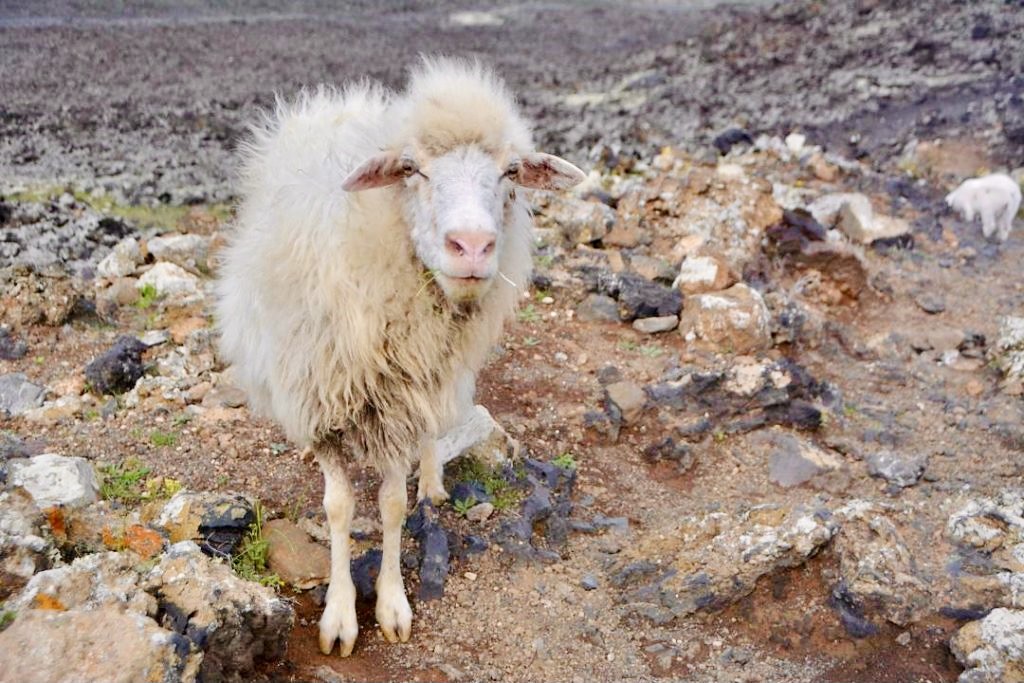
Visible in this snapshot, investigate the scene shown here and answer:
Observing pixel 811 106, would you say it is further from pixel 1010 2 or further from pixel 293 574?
pixel 293 574

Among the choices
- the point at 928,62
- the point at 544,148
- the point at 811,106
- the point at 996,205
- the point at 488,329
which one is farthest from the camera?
the point at 928,62

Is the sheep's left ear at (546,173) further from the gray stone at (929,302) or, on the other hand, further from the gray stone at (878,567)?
the gray stone at (929,302)

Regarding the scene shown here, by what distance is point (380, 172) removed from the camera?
3.20 meters

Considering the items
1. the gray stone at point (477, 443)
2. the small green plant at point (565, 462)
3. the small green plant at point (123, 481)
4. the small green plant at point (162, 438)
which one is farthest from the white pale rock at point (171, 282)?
the small green plant at point (565, 462)

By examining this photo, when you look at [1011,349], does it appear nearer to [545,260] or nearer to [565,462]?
[545,260]

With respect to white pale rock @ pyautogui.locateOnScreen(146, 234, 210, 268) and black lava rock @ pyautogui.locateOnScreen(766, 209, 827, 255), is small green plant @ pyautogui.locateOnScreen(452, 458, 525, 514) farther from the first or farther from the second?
black lava rock @ pyautogui.locateOnScreen(766, 209, 827, 255)

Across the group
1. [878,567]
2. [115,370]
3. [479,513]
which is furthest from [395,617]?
[115,370]

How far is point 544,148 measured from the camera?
38.6 ft

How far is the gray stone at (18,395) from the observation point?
16.0 feet

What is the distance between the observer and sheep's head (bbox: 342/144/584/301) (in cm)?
290

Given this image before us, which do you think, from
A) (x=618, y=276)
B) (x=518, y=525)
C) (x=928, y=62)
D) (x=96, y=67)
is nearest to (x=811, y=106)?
(x=928, y=62)

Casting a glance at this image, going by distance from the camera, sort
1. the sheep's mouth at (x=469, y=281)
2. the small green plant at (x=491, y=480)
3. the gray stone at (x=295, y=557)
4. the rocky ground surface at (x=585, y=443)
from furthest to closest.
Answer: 1. the small green plant at (x=491, y=480)
2. the gray stone at (x=295, y=557)
3. the rocky ground surface at (x=585, y=443)
4. the sheep's mouth at (x=469, y=281)

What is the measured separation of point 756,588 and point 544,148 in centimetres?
885

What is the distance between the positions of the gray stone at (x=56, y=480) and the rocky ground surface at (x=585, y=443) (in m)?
0.02
